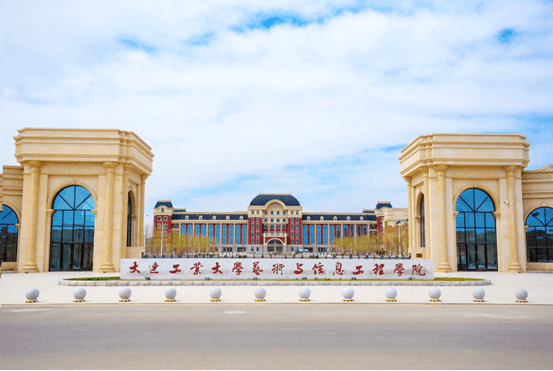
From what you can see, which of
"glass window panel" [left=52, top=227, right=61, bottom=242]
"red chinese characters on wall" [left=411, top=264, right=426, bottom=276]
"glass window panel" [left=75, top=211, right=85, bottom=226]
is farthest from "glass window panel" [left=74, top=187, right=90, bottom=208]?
"red chinese characters on wall" [left=411, top=264, right=426, bottom=276]

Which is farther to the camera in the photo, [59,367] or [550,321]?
[550,321]

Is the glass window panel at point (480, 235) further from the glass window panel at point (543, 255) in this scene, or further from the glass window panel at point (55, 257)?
the glass window panel at point (55, 257)

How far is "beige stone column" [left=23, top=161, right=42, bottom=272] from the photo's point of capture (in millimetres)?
27828

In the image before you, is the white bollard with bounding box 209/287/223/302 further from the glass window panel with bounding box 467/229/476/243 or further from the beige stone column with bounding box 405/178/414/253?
the beige stone column with bounding box 405/178/414/253

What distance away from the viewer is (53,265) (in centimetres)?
2909

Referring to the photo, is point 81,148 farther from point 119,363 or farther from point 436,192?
point 119,363

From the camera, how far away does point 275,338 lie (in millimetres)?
9000

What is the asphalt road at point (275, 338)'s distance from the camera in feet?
23.9

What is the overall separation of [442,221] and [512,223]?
4.49m

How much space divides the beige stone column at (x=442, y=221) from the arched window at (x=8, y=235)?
87.8ft

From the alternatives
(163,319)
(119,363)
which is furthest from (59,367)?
(163,319)

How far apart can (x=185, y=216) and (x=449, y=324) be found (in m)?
95.7

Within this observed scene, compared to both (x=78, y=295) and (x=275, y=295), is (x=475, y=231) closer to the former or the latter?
(x=275, y=295)

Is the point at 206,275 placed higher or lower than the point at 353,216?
lower
